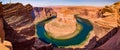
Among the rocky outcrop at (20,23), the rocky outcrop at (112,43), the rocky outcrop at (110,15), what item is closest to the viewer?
the rocky outcrop at (112,43)

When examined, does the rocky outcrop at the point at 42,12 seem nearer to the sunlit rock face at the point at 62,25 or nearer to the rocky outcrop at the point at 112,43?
the sunlit rock face at the point at 62,25

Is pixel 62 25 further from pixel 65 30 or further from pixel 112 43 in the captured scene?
pixel 112 43

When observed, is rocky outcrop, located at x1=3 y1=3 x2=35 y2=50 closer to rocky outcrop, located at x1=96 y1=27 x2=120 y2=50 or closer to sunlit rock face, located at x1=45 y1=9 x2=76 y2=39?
sunlit rock face, located at x1=45 y1=9 x2=76 y2=39

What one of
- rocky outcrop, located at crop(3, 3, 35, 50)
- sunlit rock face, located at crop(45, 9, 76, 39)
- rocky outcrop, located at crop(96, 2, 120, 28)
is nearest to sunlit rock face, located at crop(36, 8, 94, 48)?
sunlit rock face, located at crop(45, 9, 76, 39)

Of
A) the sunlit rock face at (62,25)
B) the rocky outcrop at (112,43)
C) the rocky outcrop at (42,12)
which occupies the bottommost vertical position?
the rocky outcrop at (112,43)

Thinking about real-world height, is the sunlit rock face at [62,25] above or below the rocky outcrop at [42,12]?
below

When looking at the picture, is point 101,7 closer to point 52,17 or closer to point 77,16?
point 77,16

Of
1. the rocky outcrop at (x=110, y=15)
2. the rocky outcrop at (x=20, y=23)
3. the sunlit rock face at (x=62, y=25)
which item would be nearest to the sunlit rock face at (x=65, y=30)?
the sunlit rock face at (x=62, y=25)

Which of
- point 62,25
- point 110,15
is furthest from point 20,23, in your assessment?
point 110,15
